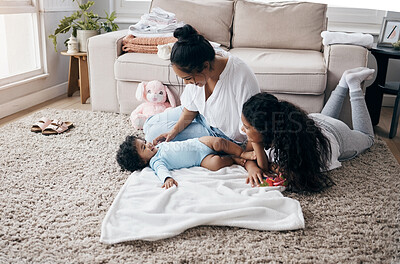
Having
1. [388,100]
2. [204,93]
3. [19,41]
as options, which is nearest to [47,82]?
[19,41]

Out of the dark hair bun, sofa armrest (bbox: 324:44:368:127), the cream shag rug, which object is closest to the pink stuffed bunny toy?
the cream shag rug

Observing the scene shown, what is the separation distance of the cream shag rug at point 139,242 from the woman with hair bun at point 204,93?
1.27 ft

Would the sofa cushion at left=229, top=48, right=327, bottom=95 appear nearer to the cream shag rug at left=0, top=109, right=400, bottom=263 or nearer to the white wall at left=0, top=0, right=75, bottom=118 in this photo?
the cream shag rug at left=0, top=109, right=400, bottom=263

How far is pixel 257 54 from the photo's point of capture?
2.82m

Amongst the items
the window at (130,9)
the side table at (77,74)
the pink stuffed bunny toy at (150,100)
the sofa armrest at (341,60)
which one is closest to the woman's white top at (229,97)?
the pink stuffed bunny toy at (150,100)

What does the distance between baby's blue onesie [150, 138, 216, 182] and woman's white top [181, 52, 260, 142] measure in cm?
17

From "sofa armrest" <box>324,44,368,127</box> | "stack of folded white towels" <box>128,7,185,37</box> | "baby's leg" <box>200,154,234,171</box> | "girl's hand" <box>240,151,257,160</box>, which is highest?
"stack of folded white towels" <box>128,7,185,37</box>

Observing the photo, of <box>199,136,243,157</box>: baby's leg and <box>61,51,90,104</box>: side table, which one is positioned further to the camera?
<box>61,51,90,104</box>: side table

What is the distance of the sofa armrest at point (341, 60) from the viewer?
8.27 ft

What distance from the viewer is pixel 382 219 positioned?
160cm

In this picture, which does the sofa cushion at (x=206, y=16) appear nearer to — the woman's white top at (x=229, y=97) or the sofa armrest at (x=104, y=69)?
the sofa armrest at (x=104, y=69)

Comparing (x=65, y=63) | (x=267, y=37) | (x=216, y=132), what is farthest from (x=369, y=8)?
(x=65, y=63)

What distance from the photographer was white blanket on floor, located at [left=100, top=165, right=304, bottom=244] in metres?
1.46

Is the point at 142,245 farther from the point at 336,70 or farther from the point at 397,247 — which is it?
the point at 336,70
